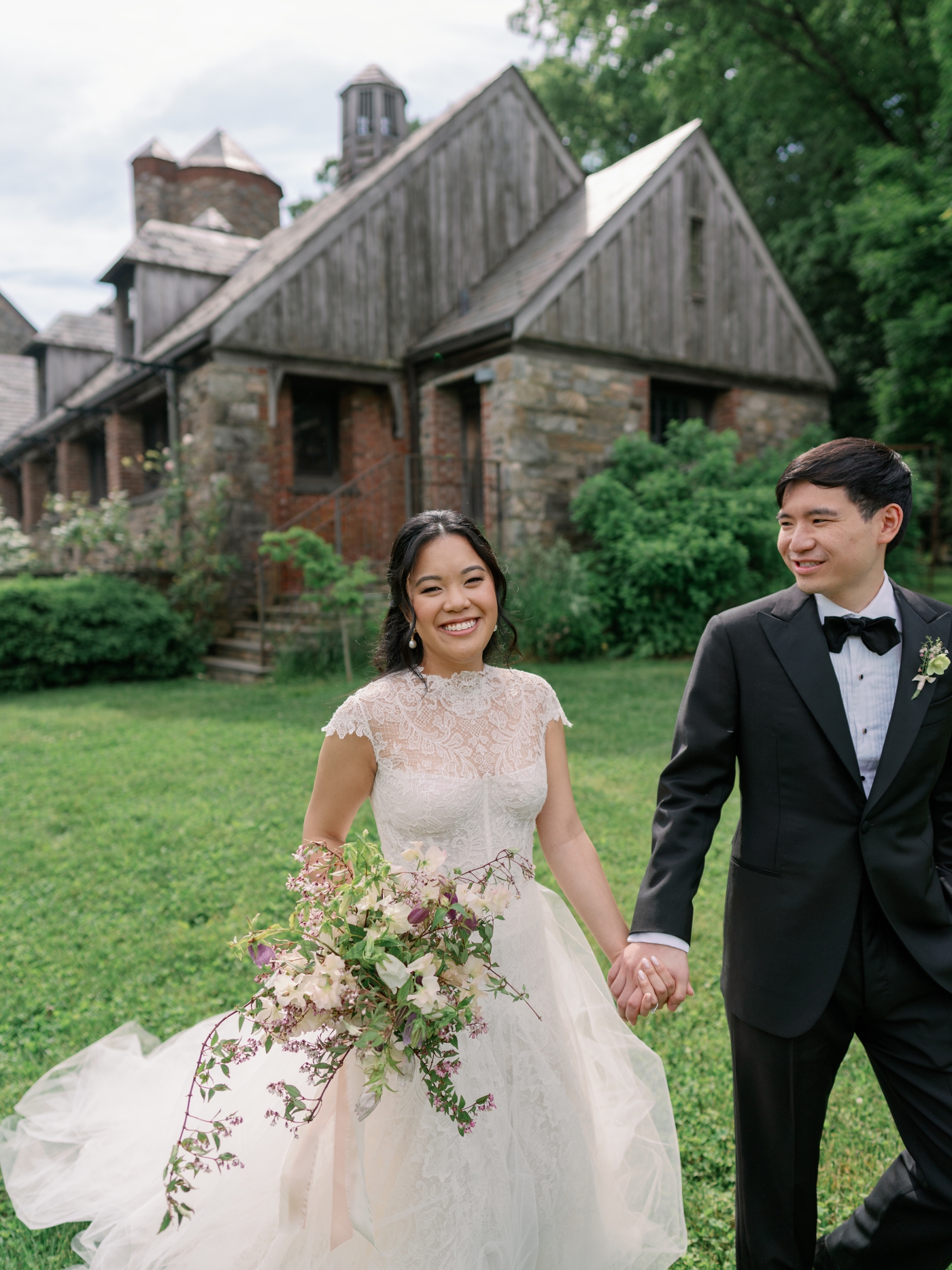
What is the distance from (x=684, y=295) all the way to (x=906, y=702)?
42.9 ft

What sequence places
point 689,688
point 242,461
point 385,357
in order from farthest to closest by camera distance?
1. point 385,357
2. point 242,461
3. point 689,688

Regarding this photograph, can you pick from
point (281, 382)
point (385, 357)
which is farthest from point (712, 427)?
point (281, 382)

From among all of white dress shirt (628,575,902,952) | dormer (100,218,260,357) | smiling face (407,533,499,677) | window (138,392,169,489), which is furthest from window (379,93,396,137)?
white dress shirt (628,575,902,952)

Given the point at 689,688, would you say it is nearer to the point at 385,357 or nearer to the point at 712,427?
the point at 385,357

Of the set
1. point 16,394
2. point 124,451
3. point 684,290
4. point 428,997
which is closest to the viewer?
point 428,997

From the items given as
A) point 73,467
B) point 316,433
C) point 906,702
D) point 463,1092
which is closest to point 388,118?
point 316,433

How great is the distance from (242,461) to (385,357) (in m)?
2.80

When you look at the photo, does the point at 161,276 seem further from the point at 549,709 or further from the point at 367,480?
the point at 549,709

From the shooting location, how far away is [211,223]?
18.8 metres

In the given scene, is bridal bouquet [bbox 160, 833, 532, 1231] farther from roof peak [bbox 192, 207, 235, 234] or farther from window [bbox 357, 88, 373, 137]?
roof peak [bbox 192, 207, 235, 234]

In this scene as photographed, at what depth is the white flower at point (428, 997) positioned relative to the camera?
1.52 metres

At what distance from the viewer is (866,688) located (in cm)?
191

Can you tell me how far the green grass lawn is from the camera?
2744 mm

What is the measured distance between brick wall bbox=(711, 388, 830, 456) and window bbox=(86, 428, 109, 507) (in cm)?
1217
